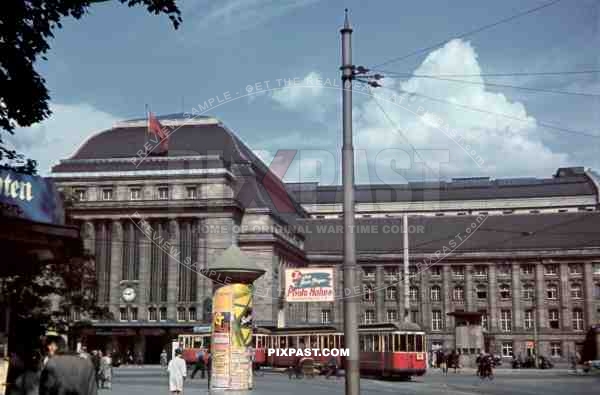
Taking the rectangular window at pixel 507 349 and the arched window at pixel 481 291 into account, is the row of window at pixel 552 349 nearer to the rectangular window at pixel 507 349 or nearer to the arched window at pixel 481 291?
the rectangular window at pixel 507 349

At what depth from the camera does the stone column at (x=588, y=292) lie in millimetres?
105750

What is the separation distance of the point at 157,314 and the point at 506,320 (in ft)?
159

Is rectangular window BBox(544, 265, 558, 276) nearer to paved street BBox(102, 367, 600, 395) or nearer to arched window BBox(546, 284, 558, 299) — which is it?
arched window BBox(546, 284, 558, 299)

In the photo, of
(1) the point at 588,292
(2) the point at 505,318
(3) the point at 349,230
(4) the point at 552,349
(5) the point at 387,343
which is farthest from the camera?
(2) the point at 505,318

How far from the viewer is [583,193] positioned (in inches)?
5413

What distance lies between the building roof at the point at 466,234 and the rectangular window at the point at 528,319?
847 cm

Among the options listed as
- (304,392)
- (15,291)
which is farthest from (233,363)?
(304,392)

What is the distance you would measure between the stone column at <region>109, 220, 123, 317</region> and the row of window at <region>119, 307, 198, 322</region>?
829 mm

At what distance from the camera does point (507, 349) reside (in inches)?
4262

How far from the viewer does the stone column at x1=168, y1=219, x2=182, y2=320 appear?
85194mm

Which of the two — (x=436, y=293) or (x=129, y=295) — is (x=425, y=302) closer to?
(x=436, y=293)

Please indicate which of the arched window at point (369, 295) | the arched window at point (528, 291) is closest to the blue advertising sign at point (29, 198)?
the arched window at point (369, 295)

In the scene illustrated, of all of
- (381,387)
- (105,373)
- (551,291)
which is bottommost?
(381,387)

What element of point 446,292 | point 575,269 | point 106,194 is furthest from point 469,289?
point 106,194
